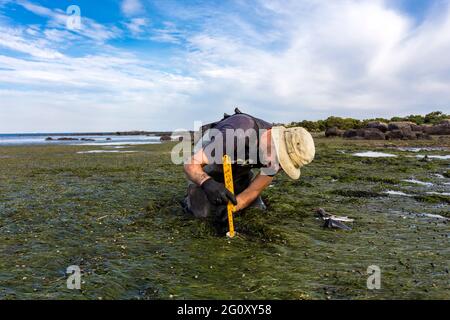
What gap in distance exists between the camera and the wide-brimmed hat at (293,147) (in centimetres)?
722

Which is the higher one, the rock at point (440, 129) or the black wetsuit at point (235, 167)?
the rock at point (440, 129)

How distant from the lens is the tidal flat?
4984mm

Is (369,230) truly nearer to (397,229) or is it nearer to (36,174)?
(397,229)

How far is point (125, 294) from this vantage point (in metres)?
4.84

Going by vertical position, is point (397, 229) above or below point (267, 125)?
below

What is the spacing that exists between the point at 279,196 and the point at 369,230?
12.6 feet

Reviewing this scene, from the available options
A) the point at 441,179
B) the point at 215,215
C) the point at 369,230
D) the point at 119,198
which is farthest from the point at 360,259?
the point at 441,179

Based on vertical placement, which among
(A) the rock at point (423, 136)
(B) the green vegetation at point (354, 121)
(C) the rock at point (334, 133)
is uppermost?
(B) the green vegetation at point (354, 121)

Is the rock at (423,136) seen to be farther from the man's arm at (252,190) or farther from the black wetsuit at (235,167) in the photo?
the man's arm at (252,190)

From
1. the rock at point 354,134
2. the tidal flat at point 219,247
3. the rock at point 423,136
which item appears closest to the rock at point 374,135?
the rock at point 354,134

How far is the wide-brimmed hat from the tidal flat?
4.56 feet

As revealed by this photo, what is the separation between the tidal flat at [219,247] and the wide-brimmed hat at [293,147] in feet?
4.56
